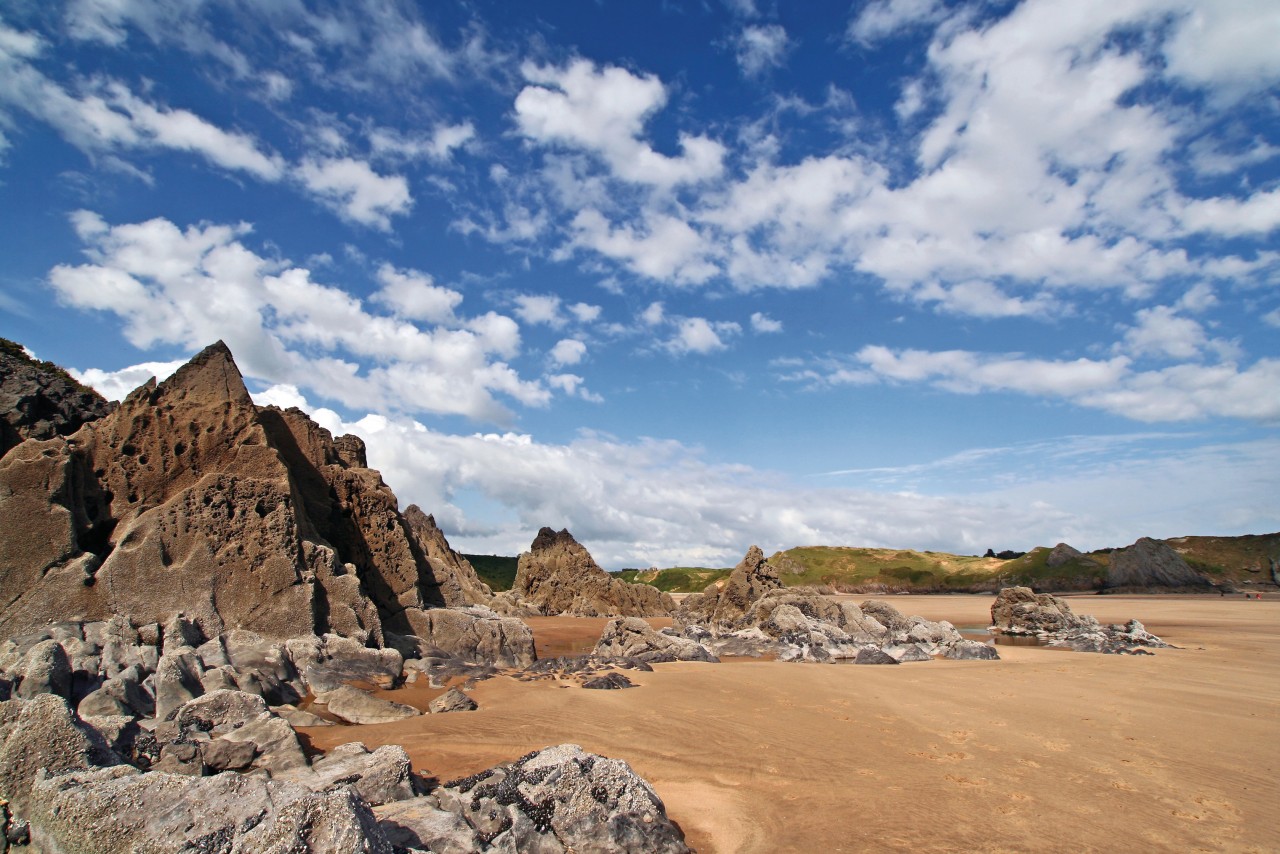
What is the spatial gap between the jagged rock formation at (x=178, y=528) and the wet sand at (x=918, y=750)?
11.7 feet

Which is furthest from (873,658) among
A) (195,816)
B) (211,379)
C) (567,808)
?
(211,379)

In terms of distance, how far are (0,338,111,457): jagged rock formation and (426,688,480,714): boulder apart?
506 inches

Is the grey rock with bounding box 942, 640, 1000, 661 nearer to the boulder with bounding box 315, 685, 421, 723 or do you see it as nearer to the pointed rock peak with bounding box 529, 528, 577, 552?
the boulder with bounding box 315, 685, 421, 723

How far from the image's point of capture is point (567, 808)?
591cm

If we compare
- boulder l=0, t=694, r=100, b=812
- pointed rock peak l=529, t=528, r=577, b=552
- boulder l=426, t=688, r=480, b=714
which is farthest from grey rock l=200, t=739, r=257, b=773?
pointed rock peak l=529, t=528, r=577, b=552

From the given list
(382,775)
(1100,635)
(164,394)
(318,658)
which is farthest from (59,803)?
(1100,635)

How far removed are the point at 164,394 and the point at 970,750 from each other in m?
18.6

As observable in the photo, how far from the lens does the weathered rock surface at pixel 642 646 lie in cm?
2066

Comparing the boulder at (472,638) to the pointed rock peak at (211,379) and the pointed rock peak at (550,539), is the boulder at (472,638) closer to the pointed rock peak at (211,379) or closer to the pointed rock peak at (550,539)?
the pointed rock peak at (211,379)

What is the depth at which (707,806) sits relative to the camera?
7230 mm

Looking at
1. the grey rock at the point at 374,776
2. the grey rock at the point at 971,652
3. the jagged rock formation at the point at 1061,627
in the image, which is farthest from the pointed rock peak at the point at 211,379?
the jagged rock formation at the point at 1061,627

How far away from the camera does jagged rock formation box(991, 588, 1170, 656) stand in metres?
23.9

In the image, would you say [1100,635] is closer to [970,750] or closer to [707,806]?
[970,750]

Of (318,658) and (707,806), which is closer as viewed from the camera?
(707,806)
